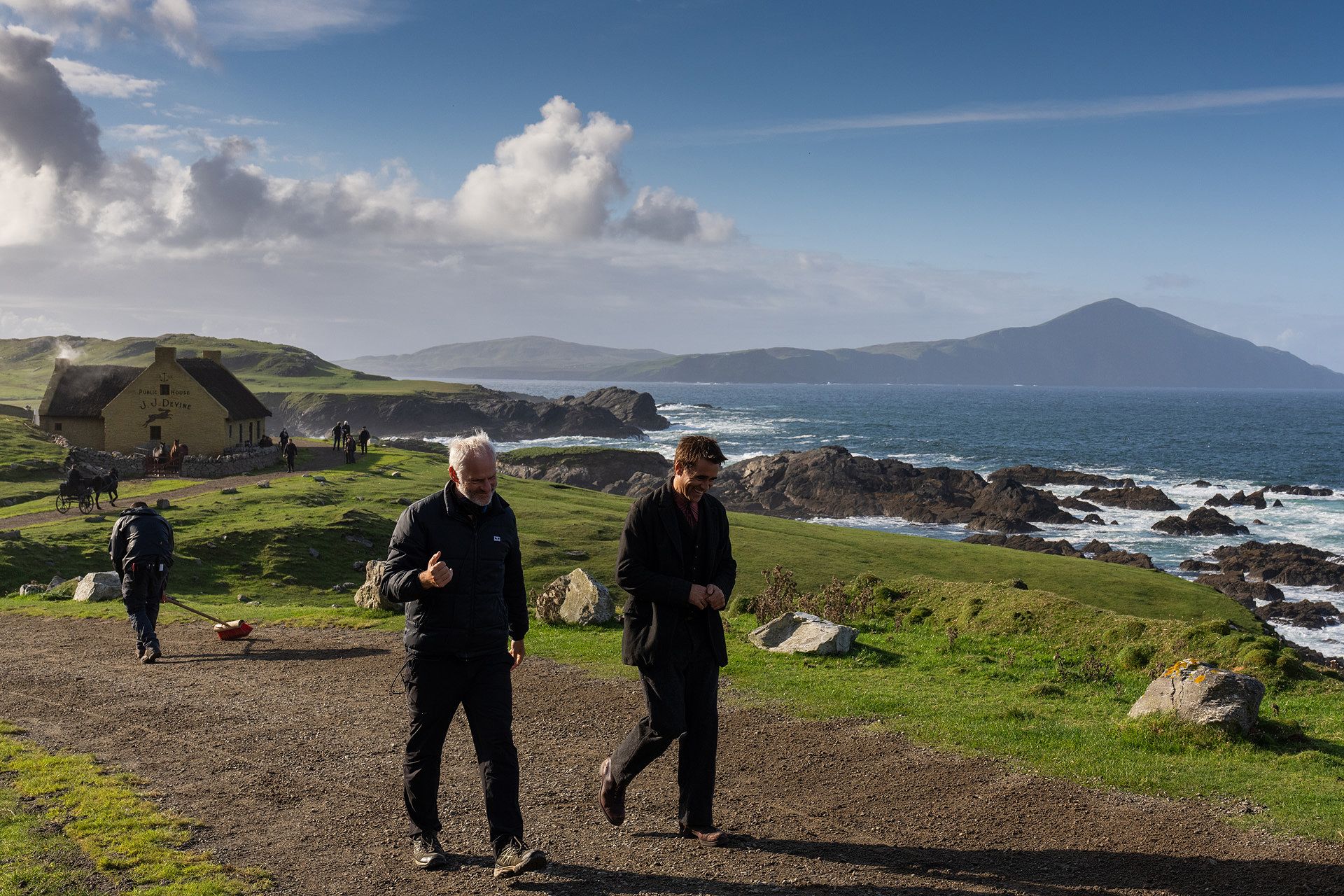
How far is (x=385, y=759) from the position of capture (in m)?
10.5

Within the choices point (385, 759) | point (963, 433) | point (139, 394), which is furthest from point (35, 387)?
point (385, 759)

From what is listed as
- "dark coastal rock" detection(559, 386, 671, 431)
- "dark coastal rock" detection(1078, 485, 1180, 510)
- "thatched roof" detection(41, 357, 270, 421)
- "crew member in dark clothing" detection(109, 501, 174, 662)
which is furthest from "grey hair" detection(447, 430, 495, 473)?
"dark coastal rock" detection(559, 386, 671, 431)

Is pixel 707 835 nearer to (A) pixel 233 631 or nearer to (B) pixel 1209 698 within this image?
(B) pixel 1209 698

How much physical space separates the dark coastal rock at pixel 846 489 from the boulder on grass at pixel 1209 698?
63.0 meters

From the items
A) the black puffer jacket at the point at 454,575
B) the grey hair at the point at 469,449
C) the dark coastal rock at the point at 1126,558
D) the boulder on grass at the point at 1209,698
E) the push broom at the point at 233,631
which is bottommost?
the dark coastal rock at the point at 1126,558

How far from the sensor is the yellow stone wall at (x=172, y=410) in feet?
204

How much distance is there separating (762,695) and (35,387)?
184 m

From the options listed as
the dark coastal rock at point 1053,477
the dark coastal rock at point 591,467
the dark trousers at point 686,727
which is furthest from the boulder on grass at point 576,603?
the dark coastal rock at point 1053,477

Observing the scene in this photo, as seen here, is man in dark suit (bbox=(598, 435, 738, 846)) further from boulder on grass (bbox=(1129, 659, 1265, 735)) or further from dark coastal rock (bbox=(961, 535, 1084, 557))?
dark coastal rock (bbox=(961, 535, 1084, 557))

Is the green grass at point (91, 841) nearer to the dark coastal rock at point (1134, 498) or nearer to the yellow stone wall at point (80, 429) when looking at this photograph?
the yellow stone wall at point (80, 429)

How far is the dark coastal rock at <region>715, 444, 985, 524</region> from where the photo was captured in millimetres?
76438

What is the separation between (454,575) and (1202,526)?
74.0 meters

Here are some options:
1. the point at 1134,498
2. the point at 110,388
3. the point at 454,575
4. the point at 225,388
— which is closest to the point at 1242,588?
the point at 1134,498

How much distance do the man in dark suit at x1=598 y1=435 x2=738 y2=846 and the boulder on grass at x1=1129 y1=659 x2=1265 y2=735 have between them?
595cm
